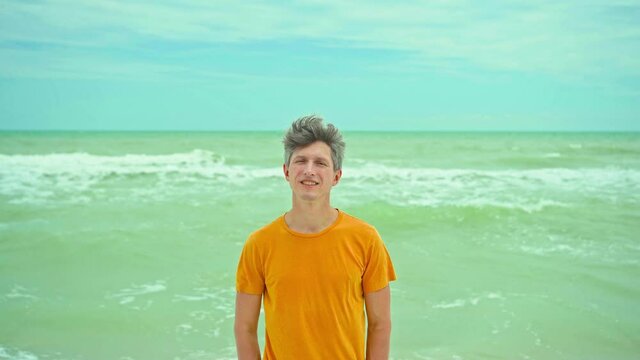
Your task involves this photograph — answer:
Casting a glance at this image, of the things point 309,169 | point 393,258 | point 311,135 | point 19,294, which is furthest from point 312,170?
point 393,258

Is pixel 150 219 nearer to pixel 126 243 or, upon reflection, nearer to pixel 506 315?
pixel 126 243

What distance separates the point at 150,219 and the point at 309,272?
31.2ft

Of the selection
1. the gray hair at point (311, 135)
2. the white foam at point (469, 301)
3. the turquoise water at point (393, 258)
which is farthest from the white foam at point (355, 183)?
the gray hair at point (311, 135)

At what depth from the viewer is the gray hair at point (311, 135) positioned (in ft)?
6.52

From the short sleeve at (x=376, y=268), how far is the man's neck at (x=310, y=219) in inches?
6.2

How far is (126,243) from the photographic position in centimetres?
884

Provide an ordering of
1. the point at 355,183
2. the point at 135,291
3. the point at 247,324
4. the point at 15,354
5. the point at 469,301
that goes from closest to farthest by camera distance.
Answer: the point at 247,324, the point at 15,354, the point at 469,301, the point at 135,291, the point at 355,183

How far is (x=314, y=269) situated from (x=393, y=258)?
20.2ft

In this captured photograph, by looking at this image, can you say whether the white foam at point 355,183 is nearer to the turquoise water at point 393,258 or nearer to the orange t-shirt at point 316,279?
the turquoise water at point 393,258

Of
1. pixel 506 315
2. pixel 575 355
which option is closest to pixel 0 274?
pixel 506 315

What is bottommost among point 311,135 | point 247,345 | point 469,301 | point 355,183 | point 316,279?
point 469,301

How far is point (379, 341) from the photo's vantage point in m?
2.07

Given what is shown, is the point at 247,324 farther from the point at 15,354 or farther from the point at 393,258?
the point at 393,258

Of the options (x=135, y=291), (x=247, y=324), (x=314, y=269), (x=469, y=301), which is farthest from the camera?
(x=135, y=291)
